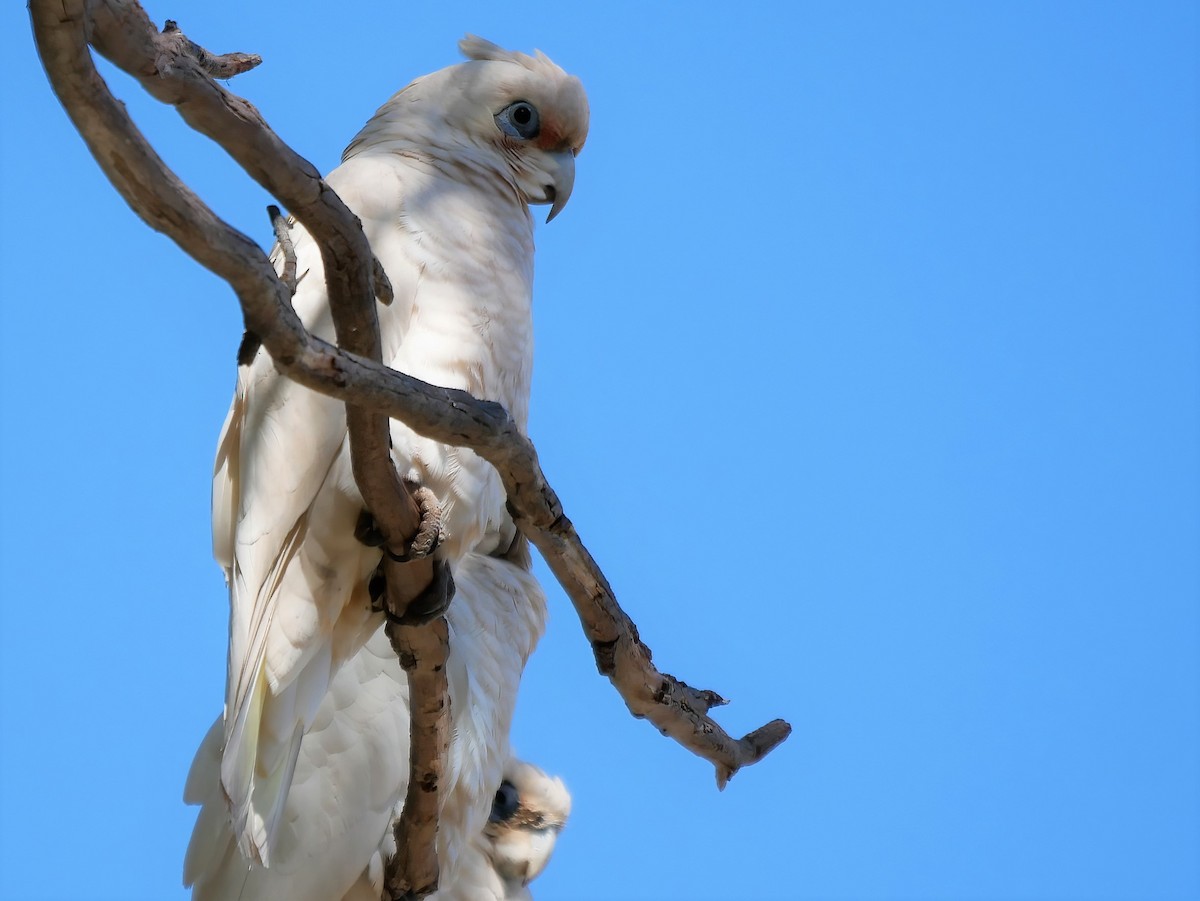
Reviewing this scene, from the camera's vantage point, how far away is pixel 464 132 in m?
2.88

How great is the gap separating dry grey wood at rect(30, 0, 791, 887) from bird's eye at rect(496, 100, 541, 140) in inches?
50.5

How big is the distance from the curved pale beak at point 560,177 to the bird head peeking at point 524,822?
5.42 feet

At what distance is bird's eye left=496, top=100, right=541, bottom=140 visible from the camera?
2.95 meters

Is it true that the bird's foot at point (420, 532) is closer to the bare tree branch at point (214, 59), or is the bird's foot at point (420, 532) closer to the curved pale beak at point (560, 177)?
the bare tree branch at point (214, 59)

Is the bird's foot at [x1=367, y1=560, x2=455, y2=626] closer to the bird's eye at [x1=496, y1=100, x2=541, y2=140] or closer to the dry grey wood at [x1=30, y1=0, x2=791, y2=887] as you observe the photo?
the dry grey wood at [x1=30, y1=0, x2=791, y2=887]

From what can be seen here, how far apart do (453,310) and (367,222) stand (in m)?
0.24

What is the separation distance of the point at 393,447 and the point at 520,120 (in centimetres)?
103

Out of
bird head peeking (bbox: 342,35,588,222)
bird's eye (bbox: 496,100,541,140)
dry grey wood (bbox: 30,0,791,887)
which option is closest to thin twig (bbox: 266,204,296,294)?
dry grey wood (bbox: 30,0,791,887)

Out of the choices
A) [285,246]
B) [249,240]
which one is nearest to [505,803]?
[285,246]

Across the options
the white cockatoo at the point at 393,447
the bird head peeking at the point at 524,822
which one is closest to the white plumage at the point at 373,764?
the white cockatoo at the point at 393,447

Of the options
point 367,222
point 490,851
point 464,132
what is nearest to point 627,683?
point 367,222

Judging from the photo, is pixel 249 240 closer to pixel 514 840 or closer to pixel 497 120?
pixel 497 120

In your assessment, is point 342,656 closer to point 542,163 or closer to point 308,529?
point 308,529

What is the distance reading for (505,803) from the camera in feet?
12.3
